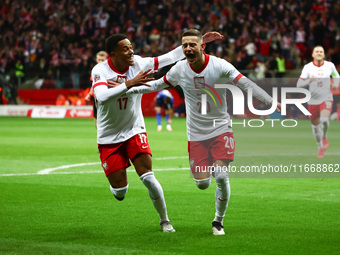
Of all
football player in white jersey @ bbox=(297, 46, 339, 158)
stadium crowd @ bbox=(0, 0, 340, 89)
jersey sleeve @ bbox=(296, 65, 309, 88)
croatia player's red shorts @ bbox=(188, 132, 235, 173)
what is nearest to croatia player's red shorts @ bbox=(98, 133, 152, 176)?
croatia player's red shorts @ bbox=(188, 132, 235, 173)

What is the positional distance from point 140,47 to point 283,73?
9.08 meters

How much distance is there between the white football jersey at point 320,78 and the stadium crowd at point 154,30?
1182 centimetres

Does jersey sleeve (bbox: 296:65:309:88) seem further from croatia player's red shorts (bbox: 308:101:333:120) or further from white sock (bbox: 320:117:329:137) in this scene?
white sock (bbox: 320:117:329:137)

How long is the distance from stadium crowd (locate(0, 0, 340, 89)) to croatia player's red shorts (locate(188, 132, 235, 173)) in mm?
19907

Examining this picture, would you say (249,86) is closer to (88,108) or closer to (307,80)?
(307,80)

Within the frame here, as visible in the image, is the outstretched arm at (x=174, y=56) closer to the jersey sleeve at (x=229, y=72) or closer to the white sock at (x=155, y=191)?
the jersey sleeve at (x=229, y=72)

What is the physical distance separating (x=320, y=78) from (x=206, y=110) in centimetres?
778

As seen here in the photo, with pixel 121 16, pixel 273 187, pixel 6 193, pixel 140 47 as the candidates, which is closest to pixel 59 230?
pixel 6 193

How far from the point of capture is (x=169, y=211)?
28.5ft

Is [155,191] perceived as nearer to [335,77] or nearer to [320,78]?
[320,78]

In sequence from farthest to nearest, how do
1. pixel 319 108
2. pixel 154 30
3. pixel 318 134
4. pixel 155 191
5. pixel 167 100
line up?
pixel 154 30
pixel 167 100
pixel 319 108
pixel 318 134
pixel 155 191

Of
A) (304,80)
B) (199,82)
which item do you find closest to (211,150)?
(199,82)

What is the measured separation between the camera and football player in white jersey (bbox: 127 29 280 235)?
726 cm

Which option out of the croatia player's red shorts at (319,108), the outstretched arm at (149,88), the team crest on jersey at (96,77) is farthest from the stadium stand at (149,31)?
the team crest on jersey at (96,77)
